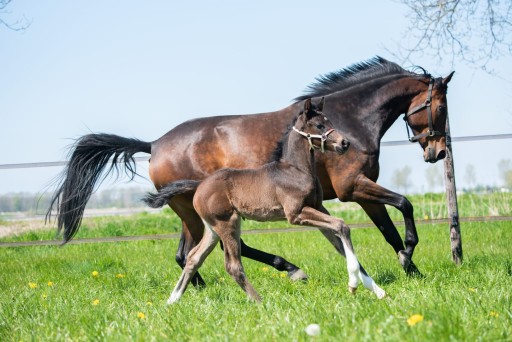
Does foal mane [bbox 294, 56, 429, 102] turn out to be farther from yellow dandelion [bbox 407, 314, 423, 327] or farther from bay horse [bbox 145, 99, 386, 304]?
yellow dandelion [bbox 407, 314, 423, 327]

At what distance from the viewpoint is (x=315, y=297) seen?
520cm

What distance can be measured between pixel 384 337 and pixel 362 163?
Answer: 384cm

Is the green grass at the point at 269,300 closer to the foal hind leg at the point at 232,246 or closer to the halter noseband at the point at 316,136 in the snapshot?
the foal hind leg at the point at 232,246

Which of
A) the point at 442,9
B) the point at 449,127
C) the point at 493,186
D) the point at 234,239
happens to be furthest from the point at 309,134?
the point at 493,186

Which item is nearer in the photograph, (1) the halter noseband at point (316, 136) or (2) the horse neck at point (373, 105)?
(1) the halter noseband at point (316, 136)

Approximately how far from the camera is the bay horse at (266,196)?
5820mm

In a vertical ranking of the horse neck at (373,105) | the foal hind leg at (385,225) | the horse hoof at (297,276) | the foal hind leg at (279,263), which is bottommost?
the horse hoof at (297,276)

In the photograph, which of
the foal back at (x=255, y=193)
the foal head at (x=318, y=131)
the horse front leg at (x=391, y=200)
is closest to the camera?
the foal back at (x=255, y=193)

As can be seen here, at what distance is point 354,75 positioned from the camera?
7.99m

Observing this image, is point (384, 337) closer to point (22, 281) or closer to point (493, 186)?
point (22, 281)

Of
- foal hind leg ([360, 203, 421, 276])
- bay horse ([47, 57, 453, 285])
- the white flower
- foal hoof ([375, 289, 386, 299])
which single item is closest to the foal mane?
bay horse ([47, 57, 453, 285])

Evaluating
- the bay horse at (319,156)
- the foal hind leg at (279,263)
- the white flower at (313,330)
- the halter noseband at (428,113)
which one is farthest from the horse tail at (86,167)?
the white flower at (313,330)

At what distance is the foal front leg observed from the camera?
5480mm

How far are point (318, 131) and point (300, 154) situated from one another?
24cm
